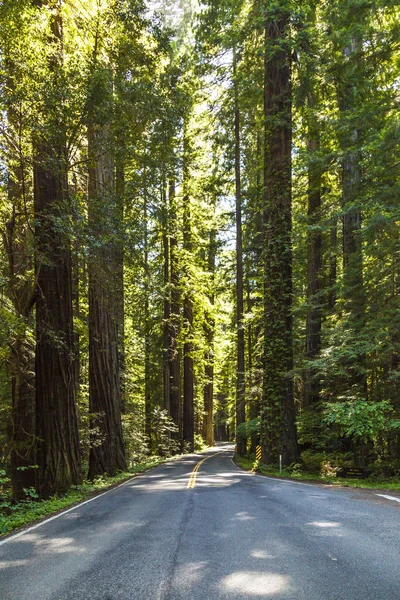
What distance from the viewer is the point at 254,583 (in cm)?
364

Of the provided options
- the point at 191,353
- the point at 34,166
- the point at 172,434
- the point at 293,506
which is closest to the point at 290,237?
the point at 34,166

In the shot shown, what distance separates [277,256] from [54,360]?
789 centimetres

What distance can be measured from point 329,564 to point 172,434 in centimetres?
2419

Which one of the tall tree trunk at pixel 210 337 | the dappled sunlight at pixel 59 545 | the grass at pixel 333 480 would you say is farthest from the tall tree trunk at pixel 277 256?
the tall tree trunk at pixel 210 337

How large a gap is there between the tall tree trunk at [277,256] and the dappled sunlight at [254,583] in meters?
10.4

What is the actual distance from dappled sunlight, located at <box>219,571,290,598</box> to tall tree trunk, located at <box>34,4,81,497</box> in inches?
273

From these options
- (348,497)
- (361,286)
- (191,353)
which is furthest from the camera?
(191,353)

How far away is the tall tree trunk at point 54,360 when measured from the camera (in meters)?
9.82

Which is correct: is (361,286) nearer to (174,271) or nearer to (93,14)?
(93,14)

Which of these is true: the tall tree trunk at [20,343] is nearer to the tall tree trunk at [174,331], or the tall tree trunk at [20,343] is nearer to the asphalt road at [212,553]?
the asphalt road at [212,553]

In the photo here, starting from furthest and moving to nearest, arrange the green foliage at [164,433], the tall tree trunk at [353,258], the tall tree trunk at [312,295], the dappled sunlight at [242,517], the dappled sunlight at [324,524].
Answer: the green foliage at [164,433] < the tall tree trunk at [312,295] < the tall tree trunk at [353,258] < the dappled sunlight at [242,517] < the dappled sunlight at [324,524]

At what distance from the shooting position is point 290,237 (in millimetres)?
14875

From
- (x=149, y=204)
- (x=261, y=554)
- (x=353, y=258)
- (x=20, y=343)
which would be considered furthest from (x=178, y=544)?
(x=353, y=258)

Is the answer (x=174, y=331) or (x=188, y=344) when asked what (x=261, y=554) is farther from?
(x=188, y=344)
